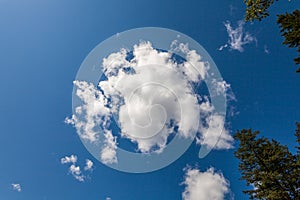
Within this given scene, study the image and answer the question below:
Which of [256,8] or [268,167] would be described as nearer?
[256,8]

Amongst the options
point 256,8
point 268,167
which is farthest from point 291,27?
point 268,167

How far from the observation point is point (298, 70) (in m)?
12.6

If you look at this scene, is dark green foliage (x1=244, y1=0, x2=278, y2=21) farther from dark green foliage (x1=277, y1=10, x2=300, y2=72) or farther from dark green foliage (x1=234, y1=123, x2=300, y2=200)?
dark green foliage (x1=234, y1=123, x2=300, y2=200)

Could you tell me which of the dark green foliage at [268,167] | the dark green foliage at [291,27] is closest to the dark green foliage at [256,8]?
the dark green foliage at [291,27]

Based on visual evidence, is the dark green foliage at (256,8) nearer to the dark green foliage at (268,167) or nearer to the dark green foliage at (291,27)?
the dark green foliage at (291,27)

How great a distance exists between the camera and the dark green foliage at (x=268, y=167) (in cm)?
1878

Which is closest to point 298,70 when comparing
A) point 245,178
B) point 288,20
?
point 288,20

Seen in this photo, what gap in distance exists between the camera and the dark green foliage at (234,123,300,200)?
739 inches

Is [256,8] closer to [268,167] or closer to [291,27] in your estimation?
[291,27]

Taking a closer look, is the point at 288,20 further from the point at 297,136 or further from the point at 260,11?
the point at 297,136

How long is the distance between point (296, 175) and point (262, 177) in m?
2.63

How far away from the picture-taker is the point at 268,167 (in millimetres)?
20500

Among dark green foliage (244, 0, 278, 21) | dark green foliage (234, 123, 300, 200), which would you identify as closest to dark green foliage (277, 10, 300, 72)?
dark green foliage (244, 0, 278, 21)

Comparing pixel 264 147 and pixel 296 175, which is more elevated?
pixel 264 147
